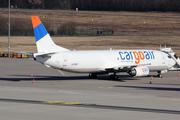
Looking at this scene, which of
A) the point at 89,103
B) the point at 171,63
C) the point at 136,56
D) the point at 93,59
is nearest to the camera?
the point at 89,103

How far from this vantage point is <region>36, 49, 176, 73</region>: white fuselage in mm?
41562

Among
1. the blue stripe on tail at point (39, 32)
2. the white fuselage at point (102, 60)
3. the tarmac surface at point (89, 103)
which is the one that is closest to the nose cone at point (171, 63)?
the white fuselage at point (102, 60)

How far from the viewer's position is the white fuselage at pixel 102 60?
1636 inches

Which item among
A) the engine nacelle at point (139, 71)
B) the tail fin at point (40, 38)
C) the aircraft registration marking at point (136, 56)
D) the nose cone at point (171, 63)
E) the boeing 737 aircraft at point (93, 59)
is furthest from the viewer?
the nose cone at point (171, 63)

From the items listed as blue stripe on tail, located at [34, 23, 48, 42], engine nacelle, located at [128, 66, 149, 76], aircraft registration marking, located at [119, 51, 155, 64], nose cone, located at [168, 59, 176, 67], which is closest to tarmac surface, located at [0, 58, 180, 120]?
engine nacelle, located at [128, 66, 149, 76]

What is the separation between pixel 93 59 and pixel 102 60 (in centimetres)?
120

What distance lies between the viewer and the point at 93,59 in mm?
43281

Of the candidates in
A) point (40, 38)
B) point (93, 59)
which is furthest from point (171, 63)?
point (40, 38)

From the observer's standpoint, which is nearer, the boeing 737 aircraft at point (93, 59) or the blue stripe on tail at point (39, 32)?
the boeing 737 aircraft at point (93, 59)

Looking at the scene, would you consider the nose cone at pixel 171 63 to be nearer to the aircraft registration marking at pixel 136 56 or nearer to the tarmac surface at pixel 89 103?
the aircraft registration marking at pixel 136 56

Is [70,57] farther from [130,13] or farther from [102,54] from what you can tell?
[130,13]

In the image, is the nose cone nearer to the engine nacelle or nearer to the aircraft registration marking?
the aircraft registration marking

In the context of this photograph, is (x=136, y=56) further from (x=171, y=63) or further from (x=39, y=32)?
(x=39, y=32)

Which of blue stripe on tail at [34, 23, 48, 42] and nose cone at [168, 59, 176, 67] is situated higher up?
blue stripe on tail at [34, 23, 48, 42]
